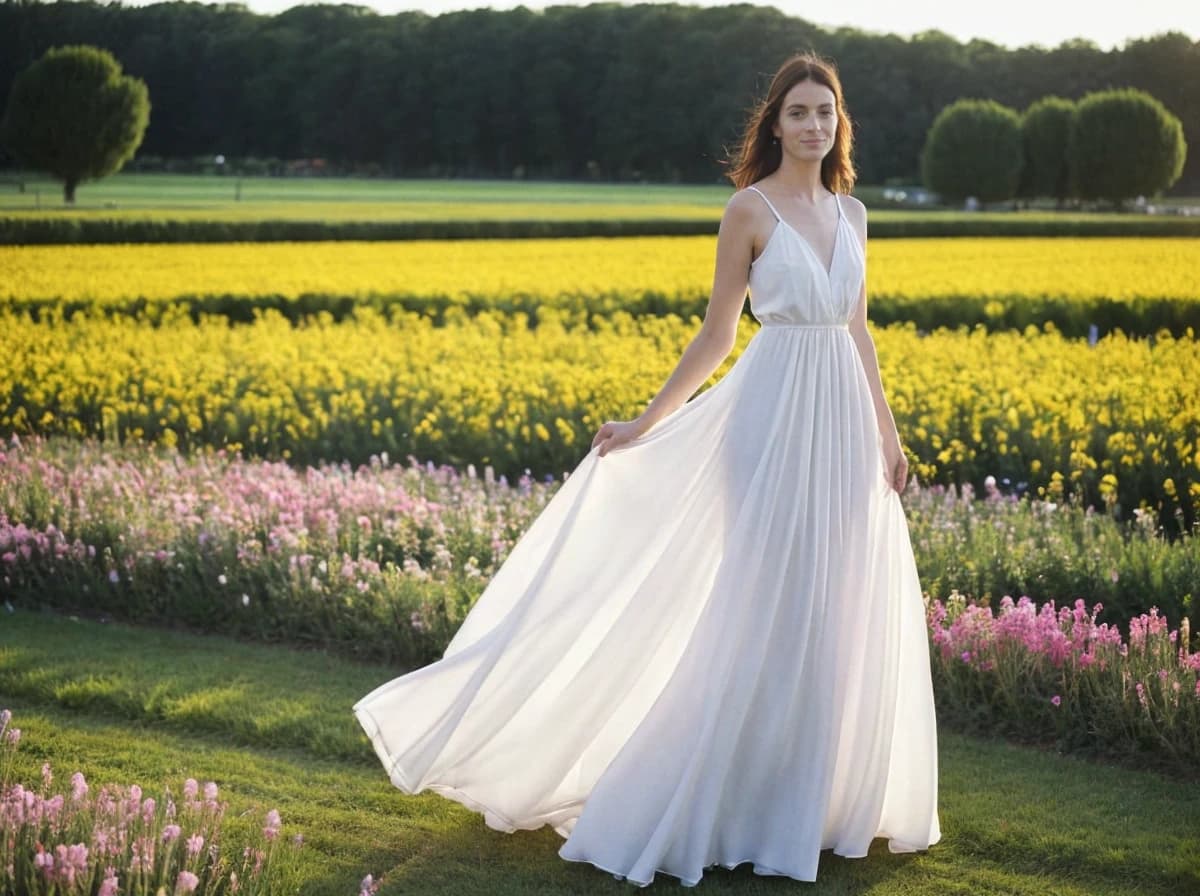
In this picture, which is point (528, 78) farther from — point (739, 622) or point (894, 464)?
point (739, 622)

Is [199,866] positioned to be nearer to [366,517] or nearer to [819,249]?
[819,249]

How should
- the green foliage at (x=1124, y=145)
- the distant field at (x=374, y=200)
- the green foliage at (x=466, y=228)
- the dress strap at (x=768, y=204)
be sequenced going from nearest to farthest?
1. the dress strap at (x=768, y=204)
2. the green foliage at (x=466, y=228)
3. the distant field at (x=374, y=200)
4. the green foliage at (x=1124, y=145)

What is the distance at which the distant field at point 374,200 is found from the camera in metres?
23.1

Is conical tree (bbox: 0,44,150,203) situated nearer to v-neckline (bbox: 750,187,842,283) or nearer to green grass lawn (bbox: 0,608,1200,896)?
green grass lawn (bbox: 0,608,1200,896)

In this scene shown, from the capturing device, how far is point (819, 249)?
13.9 feet

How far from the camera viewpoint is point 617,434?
14.5 ft

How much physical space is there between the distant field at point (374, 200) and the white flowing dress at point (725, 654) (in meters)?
16.4

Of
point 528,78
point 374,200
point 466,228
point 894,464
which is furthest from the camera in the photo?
point 528,78

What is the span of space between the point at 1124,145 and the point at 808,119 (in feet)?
130

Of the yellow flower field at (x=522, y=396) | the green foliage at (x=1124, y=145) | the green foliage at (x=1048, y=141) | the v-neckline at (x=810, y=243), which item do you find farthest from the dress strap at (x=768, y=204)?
the green foliage at (x=1048, y=141)

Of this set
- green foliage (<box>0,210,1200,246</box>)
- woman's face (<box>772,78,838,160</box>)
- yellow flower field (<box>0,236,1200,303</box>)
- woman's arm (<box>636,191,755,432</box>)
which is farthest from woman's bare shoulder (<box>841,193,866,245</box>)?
green foliage (<box>0,210,1200,246</box>)

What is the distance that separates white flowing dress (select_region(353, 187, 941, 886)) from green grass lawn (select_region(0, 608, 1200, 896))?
0.47 ft

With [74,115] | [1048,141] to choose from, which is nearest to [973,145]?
[1048,141]

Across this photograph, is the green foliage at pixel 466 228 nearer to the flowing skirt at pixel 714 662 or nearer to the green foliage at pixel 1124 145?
the green foliage at pixel 1124 145
